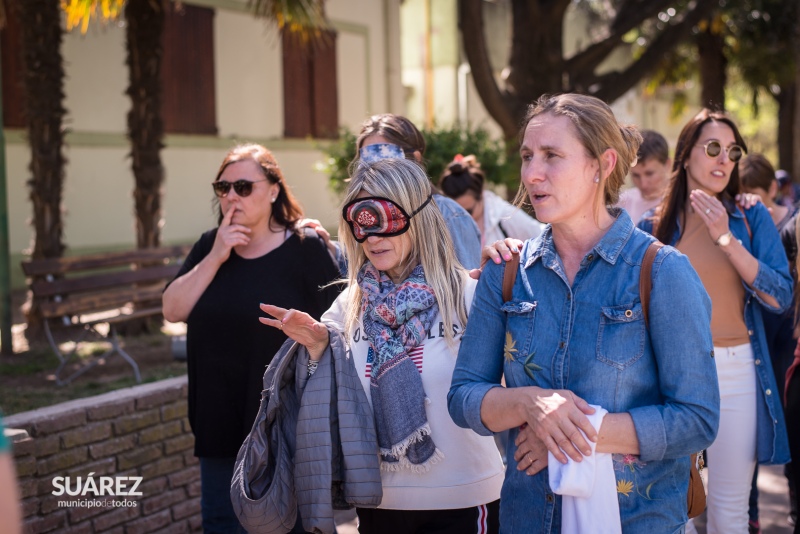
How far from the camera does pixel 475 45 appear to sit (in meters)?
12.0

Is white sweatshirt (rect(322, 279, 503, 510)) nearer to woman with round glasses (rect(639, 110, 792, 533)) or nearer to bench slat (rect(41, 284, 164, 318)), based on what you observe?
woman with round glasses (rect(639, 110, 792, 533))

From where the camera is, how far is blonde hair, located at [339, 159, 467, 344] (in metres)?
3.16

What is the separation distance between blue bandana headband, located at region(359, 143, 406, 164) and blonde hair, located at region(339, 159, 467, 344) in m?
0.74

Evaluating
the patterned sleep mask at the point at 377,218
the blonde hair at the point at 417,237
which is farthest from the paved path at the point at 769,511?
the patterned sleep mask at the point at 377,218

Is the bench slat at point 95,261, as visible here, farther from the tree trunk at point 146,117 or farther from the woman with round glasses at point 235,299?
the woman with round glasses at point 235,299

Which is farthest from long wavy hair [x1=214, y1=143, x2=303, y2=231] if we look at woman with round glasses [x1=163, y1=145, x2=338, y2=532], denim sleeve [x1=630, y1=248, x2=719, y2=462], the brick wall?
denim sleeve [x1=630, y1=248, x2=719, y2=462]

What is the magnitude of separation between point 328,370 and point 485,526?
78 cm

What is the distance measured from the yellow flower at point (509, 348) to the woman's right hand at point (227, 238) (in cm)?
174

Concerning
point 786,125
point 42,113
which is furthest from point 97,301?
point 786,125

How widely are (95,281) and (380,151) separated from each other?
4029 millimetres

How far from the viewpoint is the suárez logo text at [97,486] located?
4.66 m


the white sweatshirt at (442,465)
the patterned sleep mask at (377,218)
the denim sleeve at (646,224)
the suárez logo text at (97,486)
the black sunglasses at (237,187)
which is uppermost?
the black sunglasses at (237,187)

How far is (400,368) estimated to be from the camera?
9.94 ft

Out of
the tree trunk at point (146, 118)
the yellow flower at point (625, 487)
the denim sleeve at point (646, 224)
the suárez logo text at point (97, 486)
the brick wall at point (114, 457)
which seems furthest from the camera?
the tree trunk at point (146, 118)
